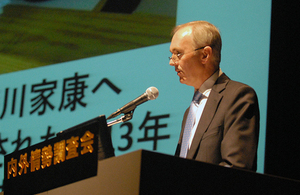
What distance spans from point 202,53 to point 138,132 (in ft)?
3.45

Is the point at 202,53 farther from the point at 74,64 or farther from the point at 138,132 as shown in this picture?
the point at 74,64

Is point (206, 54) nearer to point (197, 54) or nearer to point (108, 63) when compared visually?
point (197, 54)

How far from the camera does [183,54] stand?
5.81 ft

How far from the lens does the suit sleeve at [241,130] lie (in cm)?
134

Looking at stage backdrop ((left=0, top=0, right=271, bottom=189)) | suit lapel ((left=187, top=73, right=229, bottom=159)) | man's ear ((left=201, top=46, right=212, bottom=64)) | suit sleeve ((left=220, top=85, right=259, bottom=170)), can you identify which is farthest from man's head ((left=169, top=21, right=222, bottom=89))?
stage backdrop ((left=0, top=0, right=271, bottom=189))

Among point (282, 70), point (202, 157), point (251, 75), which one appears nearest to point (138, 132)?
point (251, 75)

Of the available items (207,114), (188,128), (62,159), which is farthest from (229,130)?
(62,159)

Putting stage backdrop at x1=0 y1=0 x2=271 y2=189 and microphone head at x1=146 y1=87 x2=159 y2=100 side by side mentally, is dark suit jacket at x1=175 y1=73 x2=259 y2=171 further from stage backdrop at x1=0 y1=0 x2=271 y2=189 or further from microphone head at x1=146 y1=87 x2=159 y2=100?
stage backdrop at x1=0 y1=0 x2=271 y2=189

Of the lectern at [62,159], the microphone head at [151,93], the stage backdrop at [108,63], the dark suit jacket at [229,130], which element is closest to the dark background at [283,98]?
the stage backdrop at [108,63]

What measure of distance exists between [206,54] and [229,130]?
1.53 feet

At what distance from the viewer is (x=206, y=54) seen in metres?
1.76

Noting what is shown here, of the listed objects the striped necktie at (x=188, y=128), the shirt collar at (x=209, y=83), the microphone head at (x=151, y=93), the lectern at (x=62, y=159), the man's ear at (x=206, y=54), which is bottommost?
the lectern at (x=62, y=159)

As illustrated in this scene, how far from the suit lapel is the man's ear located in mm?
164

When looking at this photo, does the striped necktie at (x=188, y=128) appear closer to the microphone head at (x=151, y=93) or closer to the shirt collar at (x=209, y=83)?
the shirt collar at (x=209, y=83)
